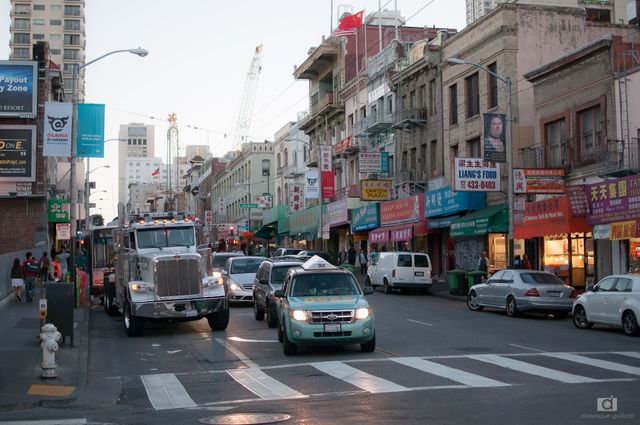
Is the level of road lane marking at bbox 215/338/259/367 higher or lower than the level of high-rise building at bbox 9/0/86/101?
lower

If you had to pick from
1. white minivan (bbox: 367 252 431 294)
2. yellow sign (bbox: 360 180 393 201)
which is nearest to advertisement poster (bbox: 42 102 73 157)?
white minivan (bbox: 367 252 431 294)

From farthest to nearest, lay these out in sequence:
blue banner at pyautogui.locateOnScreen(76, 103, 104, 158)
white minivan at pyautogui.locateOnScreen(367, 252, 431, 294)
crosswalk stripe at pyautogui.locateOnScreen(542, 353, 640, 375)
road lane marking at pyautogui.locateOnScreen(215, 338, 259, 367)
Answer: white minivan at pyautogui.locateOnScreen(367, 252, 431, 294) → blue banner at pyautogui.locateOnScreen(76, 103, 104, 158) → road lane marking at pyautogui.locateOnScreen(215, 338, 259, 367) → crosswalk stripe at pyautogui.locateOnScreen(542, 353, 640, 375)

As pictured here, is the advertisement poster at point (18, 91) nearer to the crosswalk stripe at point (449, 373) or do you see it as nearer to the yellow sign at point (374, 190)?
the yellow sign at point (374, 190)

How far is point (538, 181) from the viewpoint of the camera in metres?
31.6

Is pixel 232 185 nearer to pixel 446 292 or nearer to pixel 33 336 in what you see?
pixel 446 292

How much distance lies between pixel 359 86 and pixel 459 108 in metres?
14.3

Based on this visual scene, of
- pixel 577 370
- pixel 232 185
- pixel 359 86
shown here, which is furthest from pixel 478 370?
pixel 232 185

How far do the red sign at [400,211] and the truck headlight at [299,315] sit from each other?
29.3 metres

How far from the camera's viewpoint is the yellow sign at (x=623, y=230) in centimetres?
2623

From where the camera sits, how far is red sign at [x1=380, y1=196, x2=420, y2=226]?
148 ft

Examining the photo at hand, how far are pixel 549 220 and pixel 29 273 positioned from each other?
760 inches

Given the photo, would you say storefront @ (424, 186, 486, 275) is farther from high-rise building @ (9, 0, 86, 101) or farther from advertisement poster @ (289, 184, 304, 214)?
high-rise building @ (9, 0, 86, 101)

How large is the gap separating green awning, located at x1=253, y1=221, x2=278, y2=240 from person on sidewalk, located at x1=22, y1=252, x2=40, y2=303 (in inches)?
1915

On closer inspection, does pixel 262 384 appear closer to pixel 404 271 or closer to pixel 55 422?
pixel 55 422
